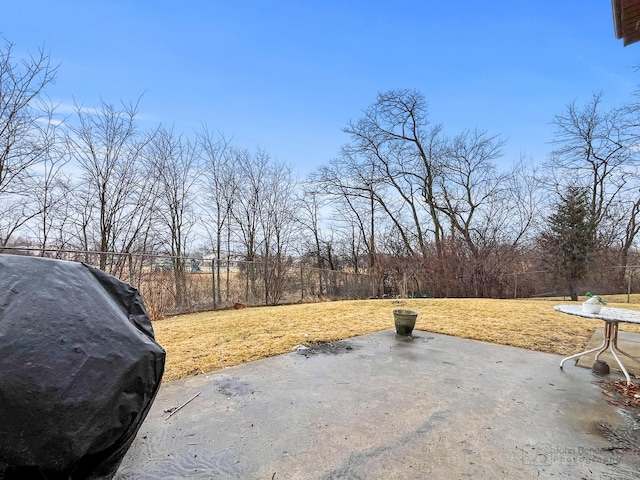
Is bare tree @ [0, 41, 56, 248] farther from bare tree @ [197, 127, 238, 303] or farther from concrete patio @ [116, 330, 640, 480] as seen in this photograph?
bare tree @ [197, 127, 238, 303]

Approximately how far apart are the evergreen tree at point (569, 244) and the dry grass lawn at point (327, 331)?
6.16 metres

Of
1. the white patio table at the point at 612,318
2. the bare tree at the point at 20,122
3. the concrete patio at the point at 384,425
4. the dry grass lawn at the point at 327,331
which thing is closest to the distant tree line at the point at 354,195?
the bare tree at the point at 20,122

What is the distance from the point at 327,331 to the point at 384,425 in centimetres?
325

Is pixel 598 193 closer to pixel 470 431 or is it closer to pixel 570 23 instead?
pixel 570 23

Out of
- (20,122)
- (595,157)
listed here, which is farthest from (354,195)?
(20,122)

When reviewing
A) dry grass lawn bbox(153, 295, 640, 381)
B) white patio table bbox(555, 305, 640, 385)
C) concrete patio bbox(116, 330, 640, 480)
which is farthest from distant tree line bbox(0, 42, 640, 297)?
white patio table bbox(555, 305, 640, 385)

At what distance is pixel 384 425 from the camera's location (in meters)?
2.23

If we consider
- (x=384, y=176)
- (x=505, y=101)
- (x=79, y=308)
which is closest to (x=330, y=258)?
(x=384, y=176)

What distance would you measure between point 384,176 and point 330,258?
5987 millimetres

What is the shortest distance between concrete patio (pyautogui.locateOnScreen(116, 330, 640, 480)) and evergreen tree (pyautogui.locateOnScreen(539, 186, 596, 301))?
11588mm

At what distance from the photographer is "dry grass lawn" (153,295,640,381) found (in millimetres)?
4066

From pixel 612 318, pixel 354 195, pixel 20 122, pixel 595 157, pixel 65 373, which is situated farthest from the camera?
pixel 354 195

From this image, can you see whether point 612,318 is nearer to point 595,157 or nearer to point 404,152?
point 404,152

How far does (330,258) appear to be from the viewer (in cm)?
2025
